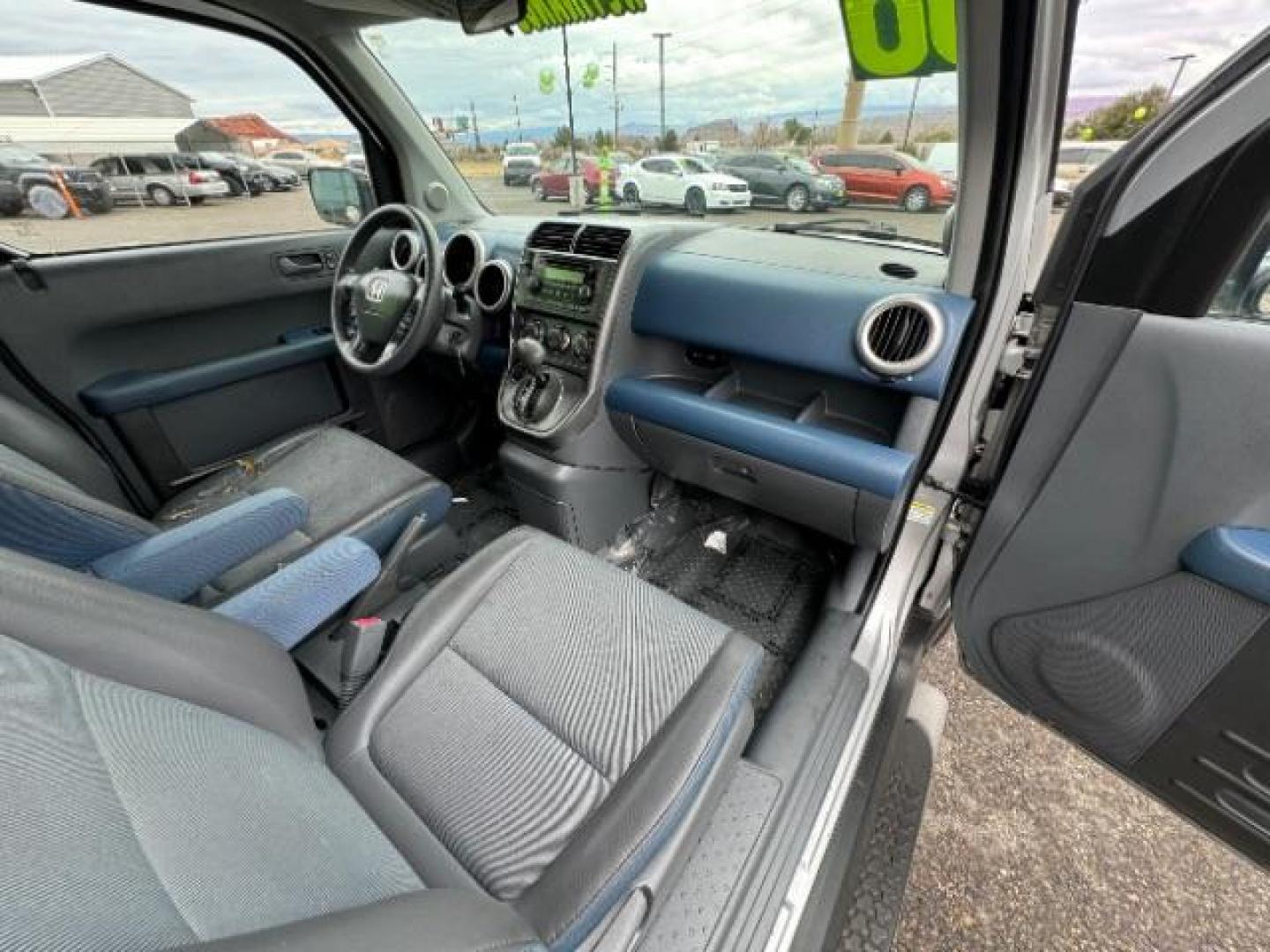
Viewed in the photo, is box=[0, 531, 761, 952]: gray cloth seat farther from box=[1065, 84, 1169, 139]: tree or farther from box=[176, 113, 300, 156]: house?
box=[176, 113, 300, 156]: house

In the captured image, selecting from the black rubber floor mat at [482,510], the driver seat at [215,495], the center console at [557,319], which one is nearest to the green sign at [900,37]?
the center console at [557,319]

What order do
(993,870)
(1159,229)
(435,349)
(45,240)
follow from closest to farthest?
1. (1159,229)
2. (993,870)
3. (45,240)
4. (435,349)

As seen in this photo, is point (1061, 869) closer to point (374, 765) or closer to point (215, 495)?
point (374, 765)

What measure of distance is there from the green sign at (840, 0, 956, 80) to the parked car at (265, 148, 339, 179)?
198 centimetres

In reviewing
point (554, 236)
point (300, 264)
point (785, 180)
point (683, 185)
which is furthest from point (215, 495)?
point (785, 180)

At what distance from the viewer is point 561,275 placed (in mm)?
1606

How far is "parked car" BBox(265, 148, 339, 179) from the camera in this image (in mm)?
2057

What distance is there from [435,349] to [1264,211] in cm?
205

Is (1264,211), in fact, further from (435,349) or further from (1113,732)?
(435,349)

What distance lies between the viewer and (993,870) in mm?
1101

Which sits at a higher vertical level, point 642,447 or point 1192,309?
point 1192,309

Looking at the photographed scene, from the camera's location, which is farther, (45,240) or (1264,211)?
(45,240)

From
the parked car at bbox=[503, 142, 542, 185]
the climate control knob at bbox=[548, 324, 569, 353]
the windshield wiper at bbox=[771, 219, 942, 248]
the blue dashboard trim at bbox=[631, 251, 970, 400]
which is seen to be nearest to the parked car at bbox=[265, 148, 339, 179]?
the parked car at bbox=[503, 142, 542, 185]

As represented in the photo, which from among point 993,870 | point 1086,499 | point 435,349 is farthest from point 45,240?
point 993,870
